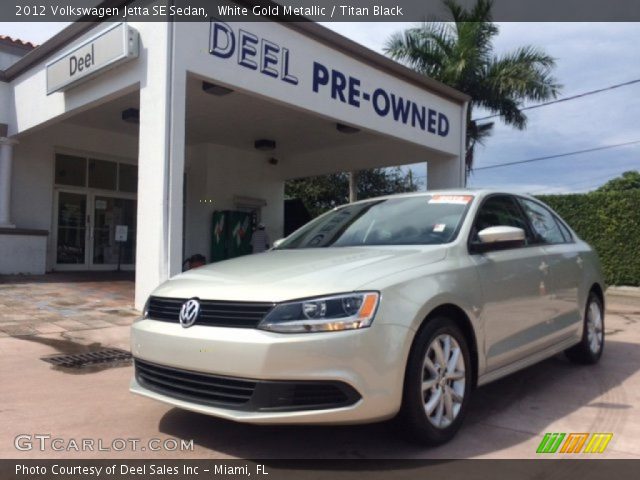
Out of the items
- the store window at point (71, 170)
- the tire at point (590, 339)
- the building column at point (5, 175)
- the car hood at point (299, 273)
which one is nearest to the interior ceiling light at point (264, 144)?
the store window at point (71, 170)

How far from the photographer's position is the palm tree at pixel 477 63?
55.3ft

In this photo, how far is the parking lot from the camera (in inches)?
128

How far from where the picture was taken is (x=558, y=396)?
14.5 ft

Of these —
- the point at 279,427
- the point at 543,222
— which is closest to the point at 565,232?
the point at 543,222

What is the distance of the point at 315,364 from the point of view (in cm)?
286

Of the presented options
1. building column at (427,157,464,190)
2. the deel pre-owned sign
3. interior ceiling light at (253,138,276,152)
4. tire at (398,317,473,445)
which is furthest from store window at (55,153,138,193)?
tire at (398,317,473,445)

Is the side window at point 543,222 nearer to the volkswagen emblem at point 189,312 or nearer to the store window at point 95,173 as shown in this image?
the volkswagen emblem at point 189,312

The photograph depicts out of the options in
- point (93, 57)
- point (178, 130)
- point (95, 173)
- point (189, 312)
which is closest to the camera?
point (189, 312)

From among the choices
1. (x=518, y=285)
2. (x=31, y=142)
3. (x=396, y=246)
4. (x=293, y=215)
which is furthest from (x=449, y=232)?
(x=293, y=215)

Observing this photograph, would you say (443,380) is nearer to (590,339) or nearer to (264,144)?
(590,339)

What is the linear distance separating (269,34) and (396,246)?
5.88 meters

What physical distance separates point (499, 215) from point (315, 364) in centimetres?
231

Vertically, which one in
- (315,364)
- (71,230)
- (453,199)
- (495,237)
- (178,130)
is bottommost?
(315,364)

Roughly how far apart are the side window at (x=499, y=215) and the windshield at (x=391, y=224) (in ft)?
0.46
